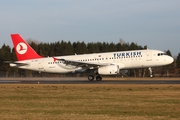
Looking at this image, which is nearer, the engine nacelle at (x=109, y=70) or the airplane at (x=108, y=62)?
the engine nacelle at (x=109, y=70)

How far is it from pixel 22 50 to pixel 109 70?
13822 mm

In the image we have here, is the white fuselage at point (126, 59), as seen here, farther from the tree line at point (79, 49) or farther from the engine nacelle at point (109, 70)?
the tree line at point (79, 49)

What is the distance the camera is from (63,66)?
5034cm

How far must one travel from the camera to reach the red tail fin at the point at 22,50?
52656 mm

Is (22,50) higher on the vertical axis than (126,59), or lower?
higher

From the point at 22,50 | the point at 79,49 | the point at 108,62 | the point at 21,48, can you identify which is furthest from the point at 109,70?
the point at 79,49

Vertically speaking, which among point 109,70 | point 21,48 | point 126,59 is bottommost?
point 109,70

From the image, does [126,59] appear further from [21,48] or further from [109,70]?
[21,48]

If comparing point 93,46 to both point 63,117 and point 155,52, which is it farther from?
point 63,117

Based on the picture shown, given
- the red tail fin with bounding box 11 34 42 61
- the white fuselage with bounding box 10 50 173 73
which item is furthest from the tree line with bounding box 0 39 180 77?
the white fuselage with bounding box 10 50 173 73

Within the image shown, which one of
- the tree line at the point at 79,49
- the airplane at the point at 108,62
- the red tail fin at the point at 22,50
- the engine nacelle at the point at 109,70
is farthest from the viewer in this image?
the tree line at the point at 79,49

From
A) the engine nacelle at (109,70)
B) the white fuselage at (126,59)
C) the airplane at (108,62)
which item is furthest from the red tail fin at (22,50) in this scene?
the engine nacelle at (109,70)

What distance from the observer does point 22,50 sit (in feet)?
173

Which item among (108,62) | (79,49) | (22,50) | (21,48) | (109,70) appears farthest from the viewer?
(79,49)
